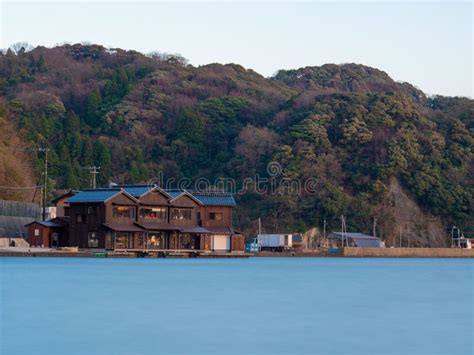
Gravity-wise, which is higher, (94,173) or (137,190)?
(94,173)

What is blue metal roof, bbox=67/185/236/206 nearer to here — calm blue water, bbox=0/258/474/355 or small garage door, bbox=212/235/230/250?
small garage door, bbox=212/235/230/250

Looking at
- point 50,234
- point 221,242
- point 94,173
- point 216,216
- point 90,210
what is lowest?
point 221,242

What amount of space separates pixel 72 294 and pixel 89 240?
77.5 ft

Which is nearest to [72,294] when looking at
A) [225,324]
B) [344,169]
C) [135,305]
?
[135,305]

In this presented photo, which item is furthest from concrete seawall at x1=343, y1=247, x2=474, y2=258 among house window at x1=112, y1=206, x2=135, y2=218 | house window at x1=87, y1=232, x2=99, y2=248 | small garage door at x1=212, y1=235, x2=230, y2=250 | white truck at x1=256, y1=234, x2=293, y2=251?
house window at x1=87, y1=232, x2=99, y2=248

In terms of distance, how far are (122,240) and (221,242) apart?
7.41 meters

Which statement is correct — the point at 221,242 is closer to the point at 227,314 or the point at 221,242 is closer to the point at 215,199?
the point at 215,199

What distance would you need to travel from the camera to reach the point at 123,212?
4909 cm

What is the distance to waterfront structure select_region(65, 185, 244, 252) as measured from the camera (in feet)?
159

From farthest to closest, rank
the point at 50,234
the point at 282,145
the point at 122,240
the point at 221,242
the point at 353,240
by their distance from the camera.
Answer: the point at 282,145 → the point at 353,240 → the point at 221,242 → the point at 50,234 → the point at 122,240

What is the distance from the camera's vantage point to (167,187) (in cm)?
7188

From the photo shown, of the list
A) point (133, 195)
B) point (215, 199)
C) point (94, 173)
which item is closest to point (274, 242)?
point (215, 199)

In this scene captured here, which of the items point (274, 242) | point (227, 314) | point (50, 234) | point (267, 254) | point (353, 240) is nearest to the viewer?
point (227, 314)

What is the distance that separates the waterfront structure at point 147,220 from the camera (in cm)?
4856
